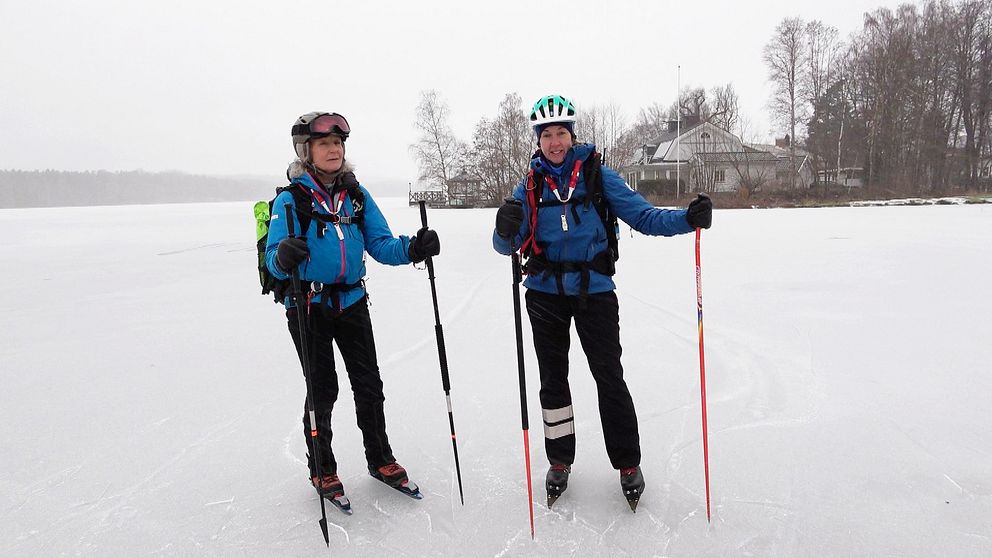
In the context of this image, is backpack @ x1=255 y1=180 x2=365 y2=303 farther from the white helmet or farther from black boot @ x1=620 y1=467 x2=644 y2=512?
black boot @ x1=620 y1=467 x2=644 y2=512

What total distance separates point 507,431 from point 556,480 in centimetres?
86

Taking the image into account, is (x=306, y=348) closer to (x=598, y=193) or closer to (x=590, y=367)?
(x=590, y=367)

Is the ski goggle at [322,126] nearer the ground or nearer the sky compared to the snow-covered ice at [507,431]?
nearer the sky

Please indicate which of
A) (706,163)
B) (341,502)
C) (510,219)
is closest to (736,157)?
(706,163)

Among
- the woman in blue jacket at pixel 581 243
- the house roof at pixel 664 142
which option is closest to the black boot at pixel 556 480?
the woman in blue jacket at pixel 581 243

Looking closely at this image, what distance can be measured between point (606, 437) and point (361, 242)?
1663mm

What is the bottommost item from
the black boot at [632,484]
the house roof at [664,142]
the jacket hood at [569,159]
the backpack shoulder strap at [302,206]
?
the black boot at [632,484]

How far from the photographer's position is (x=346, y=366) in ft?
9.80

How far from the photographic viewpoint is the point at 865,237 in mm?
12578

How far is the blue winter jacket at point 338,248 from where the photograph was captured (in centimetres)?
270

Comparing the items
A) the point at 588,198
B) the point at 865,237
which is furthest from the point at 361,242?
the point at 865,237

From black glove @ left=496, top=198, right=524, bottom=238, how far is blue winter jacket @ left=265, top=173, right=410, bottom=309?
564 mm

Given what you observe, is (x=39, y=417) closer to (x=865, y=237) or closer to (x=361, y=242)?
(x=361, y=242)

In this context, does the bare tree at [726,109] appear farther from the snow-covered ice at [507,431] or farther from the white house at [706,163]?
the snow-covered ice at [507,431]
